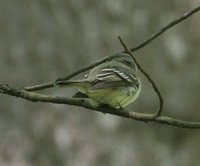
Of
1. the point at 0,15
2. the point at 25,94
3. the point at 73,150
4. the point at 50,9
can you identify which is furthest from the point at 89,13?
the point at 25,94

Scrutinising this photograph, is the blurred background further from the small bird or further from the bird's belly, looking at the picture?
the bird's belly

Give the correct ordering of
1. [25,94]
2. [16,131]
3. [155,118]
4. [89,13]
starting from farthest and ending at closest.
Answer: [89,13] → [16,131] → [25,94] → [155,118]

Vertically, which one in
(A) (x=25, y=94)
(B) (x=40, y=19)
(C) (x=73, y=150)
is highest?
(A) (x=25, y=94)

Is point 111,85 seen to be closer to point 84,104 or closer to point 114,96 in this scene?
point 114,96

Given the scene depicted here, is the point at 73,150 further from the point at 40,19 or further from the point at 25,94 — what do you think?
the point at 25,94

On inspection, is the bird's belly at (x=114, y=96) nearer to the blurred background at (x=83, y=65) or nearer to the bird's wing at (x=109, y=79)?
the bird's wing at (x=109, y=79)

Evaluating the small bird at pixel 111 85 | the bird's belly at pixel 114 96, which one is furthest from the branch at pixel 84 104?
the bird's belly at pixel 114 96
